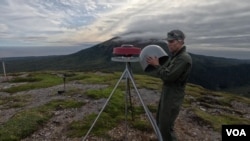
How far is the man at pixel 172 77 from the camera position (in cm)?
852

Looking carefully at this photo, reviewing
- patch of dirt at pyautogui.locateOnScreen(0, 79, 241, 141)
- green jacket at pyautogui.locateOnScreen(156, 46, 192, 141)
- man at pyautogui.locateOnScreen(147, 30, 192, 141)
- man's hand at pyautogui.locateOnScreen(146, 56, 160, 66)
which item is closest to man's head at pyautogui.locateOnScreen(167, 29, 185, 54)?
man at pyautogui.locateOnScreen(147, 30, 192, 141)

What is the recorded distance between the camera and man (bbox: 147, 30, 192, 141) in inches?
335

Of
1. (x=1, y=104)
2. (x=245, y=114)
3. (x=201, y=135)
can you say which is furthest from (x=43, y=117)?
(x=245, y=114)

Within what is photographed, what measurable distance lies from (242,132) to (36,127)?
1043cm

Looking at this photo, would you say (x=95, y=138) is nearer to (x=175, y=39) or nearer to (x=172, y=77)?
(x=172, y=77)

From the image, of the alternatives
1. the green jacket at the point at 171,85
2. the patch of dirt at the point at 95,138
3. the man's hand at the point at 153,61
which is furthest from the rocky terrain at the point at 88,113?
the man's hand at the point at 153,61

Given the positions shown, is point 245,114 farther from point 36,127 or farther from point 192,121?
point 36,127

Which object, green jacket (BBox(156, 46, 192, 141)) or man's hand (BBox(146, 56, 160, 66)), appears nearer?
green jacket (BBox(156, 46, 192, 141))

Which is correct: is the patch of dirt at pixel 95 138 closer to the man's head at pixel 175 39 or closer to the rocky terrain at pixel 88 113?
the rocky terrain at pixel 88 113

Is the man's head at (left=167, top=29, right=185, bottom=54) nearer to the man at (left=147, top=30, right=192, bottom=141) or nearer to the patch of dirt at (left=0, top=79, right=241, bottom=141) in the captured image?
the man at (left=147, top=30, right=192, bottom=141)

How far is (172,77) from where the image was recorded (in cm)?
845

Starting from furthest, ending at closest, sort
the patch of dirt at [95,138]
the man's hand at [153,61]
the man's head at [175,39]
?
the patch of dirt at [95,138]
the man's hand at [153,61]
the man's head at [175,39]

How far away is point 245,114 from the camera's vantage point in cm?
2491

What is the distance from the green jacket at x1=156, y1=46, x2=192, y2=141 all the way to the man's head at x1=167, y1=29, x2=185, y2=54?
0.55 ft
